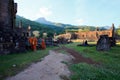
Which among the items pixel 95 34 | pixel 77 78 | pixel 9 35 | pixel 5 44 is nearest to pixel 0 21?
pixel 9 35

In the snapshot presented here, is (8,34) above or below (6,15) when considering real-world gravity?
below

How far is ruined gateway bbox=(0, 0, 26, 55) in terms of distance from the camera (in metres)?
20.2

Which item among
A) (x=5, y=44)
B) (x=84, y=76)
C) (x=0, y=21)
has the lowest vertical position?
A: (x=84, y=76)

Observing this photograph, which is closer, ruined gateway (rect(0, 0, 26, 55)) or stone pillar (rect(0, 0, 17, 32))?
ruined gateway (rect(0, 0, 26, 55))

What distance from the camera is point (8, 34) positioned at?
21359mm

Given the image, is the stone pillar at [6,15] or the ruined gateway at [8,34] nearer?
the ruined gateway at [8,34]

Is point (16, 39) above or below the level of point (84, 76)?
above

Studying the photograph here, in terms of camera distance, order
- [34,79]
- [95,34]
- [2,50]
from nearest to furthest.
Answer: [34,79] → [2,50] → [95,34]

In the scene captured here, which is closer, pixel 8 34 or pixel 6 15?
pixel 8 34

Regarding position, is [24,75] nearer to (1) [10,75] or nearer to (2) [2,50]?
(1) [10,75]

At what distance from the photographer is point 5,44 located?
20.1 meters

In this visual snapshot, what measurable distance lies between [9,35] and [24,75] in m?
11.5

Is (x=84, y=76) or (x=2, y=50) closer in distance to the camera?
(x=84, y=76)

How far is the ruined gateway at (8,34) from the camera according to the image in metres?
20.2
